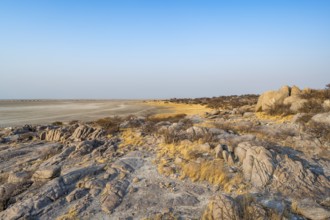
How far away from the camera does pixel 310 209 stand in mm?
5812

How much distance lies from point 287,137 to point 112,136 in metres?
10.3

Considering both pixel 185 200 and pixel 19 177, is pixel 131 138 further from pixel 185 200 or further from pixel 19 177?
pixel 185 200

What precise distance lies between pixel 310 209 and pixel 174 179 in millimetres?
4194

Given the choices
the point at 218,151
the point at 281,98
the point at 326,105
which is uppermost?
the point at 281,98

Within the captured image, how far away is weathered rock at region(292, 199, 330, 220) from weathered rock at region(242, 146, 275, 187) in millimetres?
1253

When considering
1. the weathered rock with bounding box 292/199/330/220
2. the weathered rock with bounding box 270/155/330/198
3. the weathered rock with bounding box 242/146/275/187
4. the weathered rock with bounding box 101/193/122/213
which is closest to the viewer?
the weathered rock with bounding box 292/199/330/220

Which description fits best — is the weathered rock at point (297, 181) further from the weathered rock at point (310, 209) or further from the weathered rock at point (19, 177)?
the weathered rock at point (19, 177)

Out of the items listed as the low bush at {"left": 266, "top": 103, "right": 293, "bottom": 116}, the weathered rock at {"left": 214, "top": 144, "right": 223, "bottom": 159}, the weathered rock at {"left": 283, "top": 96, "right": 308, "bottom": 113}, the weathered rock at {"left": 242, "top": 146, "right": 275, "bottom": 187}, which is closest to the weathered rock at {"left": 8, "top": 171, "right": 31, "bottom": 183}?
the weathered rock at {"left": 214, "top": 144, "right": 223, "bottom": 159}

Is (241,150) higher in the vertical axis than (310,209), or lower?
higher

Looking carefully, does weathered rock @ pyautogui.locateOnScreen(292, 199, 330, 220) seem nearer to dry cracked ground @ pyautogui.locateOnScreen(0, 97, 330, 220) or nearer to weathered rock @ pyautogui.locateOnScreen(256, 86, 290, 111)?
dry cracked ground @ pyautogui.locateOnScreen(0, 97, 330, 220)

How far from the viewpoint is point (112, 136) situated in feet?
46.2

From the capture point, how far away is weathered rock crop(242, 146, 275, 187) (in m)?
7.50

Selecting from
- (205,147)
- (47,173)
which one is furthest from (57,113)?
(205,147)

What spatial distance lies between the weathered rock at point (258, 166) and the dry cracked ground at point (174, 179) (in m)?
0.03
